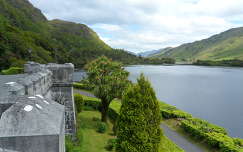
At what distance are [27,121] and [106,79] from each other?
1815 cm

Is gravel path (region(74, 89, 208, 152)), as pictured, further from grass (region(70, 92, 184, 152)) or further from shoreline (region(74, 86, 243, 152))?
grass (region(70, 92, 184, 152))

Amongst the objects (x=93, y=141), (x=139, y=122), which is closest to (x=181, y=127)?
(x=93, y=141)

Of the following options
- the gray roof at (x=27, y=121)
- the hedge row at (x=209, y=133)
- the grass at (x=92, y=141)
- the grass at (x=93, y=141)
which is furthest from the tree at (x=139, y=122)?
the hedge row at (x=209, y=133)

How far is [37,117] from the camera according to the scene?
3336 mm

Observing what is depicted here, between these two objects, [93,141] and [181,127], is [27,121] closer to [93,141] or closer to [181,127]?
[93,141]

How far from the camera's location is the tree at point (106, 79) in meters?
21.1

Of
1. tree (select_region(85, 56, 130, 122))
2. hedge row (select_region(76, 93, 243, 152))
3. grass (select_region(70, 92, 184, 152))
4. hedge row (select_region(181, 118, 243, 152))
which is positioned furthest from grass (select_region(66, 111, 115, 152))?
hedge row (select_region(181, 118, 243, 152))

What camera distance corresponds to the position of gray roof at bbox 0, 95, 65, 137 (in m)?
3.15

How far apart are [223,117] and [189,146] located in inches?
946

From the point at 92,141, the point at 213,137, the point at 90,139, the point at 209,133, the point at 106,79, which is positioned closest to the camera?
the point at 92,141

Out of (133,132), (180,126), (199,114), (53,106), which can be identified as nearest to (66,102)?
(133,132)

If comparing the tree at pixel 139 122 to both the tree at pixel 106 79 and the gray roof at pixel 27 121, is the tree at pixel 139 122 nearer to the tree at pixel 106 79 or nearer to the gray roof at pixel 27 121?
the gray roof at pixel 27 121

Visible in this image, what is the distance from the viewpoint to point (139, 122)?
426 inches

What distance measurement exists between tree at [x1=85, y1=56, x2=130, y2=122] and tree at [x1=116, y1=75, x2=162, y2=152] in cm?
976
